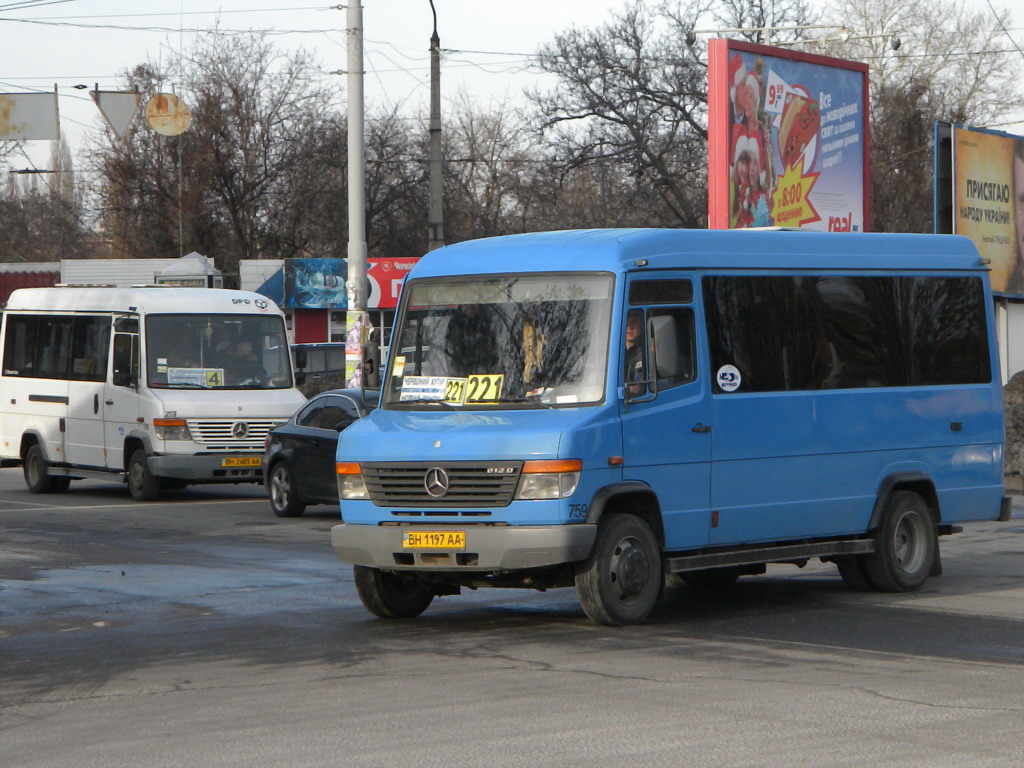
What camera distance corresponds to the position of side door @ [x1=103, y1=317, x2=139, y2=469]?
21.5 metres

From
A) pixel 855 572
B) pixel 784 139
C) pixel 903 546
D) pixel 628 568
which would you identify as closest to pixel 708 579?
pixel 855 572

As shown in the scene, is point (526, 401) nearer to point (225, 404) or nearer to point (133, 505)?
point (225, 404)

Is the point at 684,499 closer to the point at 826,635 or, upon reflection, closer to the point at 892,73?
the point at 826,635

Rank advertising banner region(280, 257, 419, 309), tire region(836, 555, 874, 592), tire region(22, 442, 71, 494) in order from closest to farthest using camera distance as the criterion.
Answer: tire region(836, 555, 874, 592), tire region(22, 442, 71, 494), advertising banner region(280, 257, 419, 309)

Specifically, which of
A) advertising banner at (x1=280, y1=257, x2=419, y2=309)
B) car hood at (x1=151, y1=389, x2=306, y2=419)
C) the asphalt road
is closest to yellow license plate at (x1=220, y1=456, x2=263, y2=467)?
car hood at (x1=151, y1=389, x2=306, y2=419)

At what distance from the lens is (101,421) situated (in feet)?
72.7

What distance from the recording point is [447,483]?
398 inches

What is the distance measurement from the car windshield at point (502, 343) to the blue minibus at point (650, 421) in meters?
0.01

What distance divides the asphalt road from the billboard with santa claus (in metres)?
12.5

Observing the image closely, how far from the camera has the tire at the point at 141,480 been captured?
2122 cm

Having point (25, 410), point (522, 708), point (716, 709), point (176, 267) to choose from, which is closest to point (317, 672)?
point (522, 708)

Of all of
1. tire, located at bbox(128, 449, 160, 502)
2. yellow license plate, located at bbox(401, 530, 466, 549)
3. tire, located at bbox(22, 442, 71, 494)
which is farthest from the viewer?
tire, located at bbox(22, 442, 71, 494)

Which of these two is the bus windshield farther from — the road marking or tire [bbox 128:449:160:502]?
the road marking

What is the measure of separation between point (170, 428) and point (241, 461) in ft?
3.30
